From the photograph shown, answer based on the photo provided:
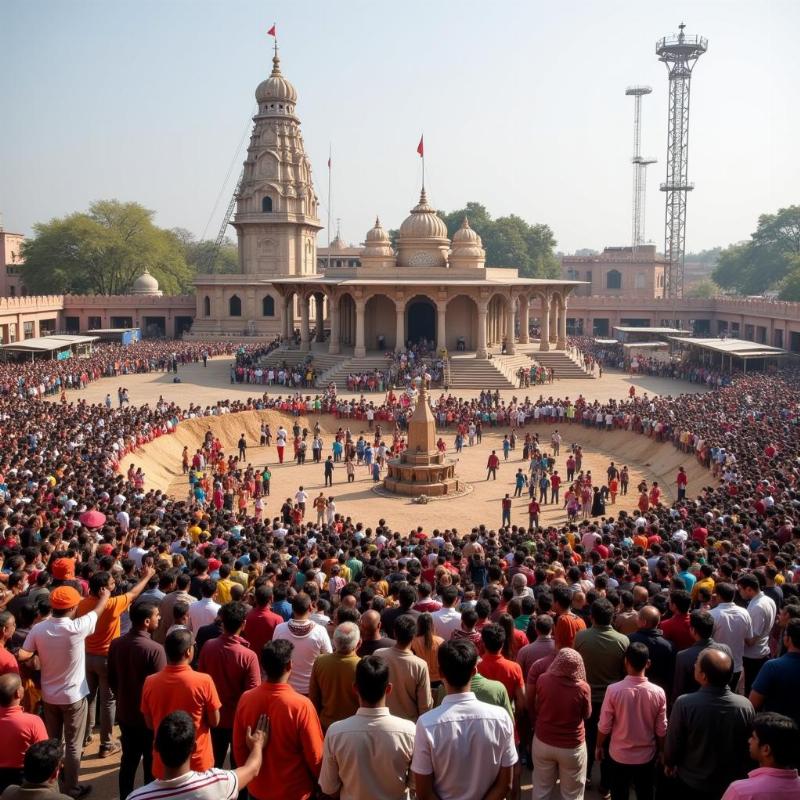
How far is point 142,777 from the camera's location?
7.40 meters

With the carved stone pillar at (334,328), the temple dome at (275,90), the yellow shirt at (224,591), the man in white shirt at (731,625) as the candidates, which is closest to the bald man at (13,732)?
the yellow shirt at (224,591)

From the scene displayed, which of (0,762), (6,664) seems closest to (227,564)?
(6,664)

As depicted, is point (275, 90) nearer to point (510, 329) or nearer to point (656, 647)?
point (510, 329)

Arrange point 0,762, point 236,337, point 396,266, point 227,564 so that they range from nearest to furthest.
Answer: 1. point 0,762
2. point 227,564
3. point 396,266
4. point 236,337

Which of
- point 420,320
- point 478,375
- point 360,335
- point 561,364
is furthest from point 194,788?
point 420,320

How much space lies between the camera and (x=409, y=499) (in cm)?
2450

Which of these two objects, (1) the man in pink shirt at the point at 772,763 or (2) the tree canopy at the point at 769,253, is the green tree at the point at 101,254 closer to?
(2) the tree canopy at the point at 769,253

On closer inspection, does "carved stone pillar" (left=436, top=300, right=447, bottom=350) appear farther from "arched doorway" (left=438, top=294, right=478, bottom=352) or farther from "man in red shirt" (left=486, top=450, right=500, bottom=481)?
"man in red shirt" (left=486, top=450, right=500, bottom=481)

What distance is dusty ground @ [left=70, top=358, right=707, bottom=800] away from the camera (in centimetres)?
2331

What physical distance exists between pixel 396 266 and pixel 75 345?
2054cm

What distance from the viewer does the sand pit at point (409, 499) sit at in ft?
75.8

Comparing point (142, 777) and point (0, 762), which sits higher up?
point (0, 762)

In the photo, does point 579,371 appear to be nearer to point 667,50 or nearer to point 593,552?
point 593,552

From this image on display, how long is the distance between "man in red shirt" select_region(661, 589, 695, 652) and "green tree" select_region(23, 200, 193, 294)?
67.3 m
